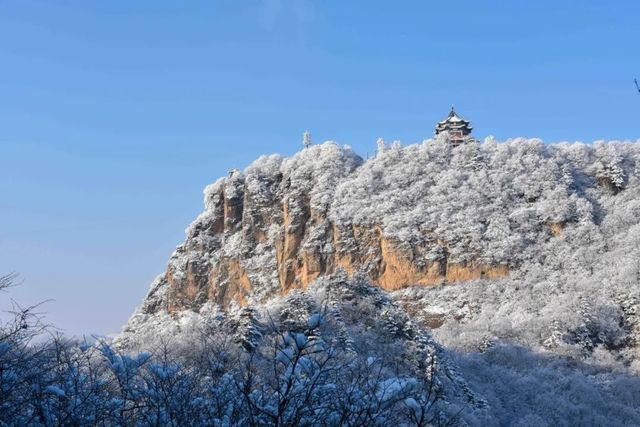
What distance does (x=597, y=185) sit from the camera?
196 feet

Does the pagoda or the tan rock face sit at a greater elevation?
the pagoda

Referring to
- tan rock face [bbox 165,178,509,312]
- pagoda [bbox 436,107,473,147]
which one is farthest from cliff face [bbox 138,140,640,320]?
pagoda [bbox 436,107,473,147]

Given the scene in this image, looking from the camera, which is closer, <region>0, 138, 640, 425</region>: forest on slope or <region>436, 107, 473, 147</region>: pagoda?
<region>0, 138, 640, 425</region>: forest on slope

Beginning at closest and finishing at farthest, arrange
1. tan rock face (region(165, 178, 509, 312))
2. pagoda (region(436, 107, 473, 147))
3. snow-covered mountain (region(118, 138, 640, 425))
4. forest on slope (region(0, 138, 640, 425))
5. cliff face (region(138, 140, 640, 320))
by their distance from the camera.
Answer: forest on slope (region(0, 138, 640, 425)), snow-covered mountain (region(118, 138, 640, 425)), cliff face (region(138, 140, 640, 320)), tan rock face (region(165, 178, 509, 312)), pagoda (region(436, 107, 473, 147))

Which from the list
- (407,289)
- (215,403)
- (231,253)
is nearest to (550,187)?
(407,289)

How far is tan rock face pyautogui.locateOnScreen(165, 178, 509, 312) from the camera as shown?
54062mm

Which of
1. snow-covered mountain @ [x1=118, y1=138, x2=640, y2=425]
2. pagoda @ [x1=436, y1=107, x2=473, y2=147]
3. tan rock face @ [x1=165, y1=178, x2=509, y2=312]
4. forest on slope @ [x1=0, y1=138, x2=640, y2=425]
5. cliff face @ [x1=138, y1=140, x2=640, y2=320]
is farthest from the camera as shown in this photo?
pagoda @ [x1=436, y1=107, x2=473, y2=147]

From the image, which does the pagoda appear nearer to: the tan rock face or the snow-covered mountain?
the snow-covered mountain

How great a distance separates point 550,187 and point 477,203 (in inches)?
260

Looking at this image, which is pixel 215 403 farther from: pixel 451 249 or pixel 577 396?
pixel 451 249

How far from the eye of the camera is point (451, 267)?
173 ft

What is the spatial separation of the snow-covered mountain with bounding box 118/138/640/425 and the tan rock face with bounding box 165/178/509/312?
135 mm

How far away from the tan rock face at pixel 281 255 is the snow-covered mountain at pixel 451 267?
0.44ft

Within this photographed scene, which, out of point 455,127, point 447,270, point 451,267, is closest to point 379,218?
point 447,270
